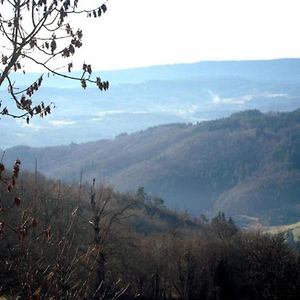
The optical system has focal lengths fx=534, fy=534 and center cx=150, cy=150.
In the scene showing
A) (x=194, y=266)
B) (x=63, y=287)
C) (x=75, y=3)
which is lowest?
(x=194, y=266)

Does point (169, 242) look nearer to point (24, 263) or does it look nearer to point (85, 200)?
point (85, 200)

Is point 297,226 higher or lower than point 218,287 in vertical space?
lower

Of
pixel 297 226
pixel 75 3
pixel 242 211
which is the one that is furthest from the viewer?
pixel 242 211

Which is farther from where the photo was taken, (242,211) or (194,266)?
(242,211)

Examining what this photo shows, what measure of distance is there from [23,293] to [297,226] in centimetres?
14732

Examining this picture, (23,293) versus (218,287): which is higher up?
(23,293)

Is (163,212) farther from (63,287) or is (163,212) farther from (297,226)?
(63,287)

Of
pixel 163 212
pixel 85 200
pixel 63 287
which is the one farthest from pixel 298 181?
pixel 63 287

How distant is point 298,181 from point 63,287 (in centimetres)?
20146

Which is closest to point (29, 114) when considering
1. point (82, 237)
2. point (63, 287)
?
point (63, 287)

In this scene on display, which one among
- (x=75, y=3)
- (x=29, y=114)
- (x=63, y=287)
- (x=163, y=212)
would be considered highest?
(x=75, y=3)

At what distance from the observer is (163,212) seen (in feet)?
328

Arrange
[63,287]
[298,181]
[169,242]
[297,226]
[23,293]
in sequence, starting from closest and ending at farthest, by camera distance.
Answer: [23,293] → [63,287] → [169,242] → [297,226] → [298,181]

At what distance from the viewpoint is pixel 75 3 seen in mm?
4863
